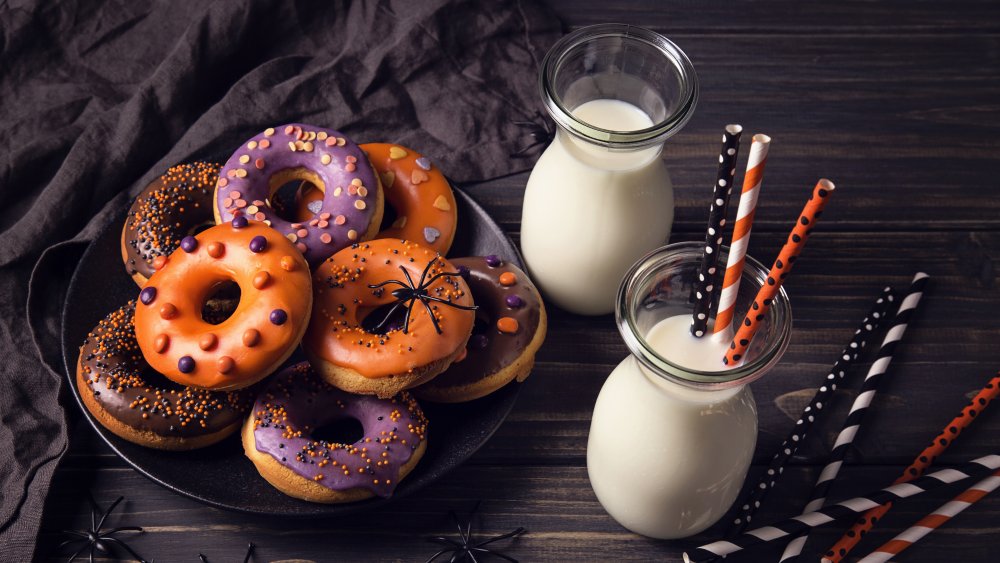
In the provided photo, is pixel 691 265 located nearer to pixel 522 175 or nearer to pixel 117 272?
pixel 522 175

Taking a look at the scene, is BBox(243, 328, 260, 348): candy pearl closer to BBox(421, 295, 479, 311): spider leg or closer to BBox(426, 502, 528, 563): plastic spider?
BBox(421, 295, 479, 311): spider leg

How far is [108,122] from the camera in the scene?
152 cm

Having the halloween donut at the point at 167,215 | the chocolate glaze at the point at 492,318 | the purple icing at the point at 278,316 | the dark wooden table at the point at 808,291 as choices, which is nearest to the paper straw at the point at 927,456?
the dark wooden table at the point at 808,291

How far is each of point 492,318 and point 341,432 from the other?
235 mm

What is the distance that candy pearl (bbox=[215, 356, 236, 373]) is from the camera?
110 cm

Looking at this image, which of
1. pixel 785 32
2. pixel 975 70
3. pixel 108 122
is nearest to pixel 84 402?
pixel 108 122

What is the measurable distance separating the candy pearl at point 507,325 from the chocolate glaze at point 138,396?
12.5 inches

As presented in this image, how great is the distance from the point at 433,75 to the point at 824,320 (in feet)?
2.36

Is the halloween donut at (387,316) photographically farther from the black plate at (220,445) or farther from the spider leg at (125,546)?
the spider leg at (125,546)

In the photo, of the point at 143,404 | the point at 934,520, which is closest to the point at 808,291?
the point at 934,520

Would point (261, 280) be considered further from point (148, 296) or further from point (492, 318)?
point (492, 318)

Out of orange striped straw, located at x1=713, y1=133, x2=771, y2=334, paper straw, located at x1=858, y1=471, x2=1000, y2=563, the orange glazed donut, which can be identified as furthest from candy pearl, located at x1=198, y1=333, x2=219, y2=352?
paper straw, located at x1=858, y1=471, x2=1000, y2=563

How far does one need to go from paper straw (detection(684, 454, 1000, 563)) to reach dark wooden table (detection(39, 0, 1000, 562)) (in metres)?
0.07

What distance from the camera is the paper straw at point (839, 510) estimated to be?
3.68ft
